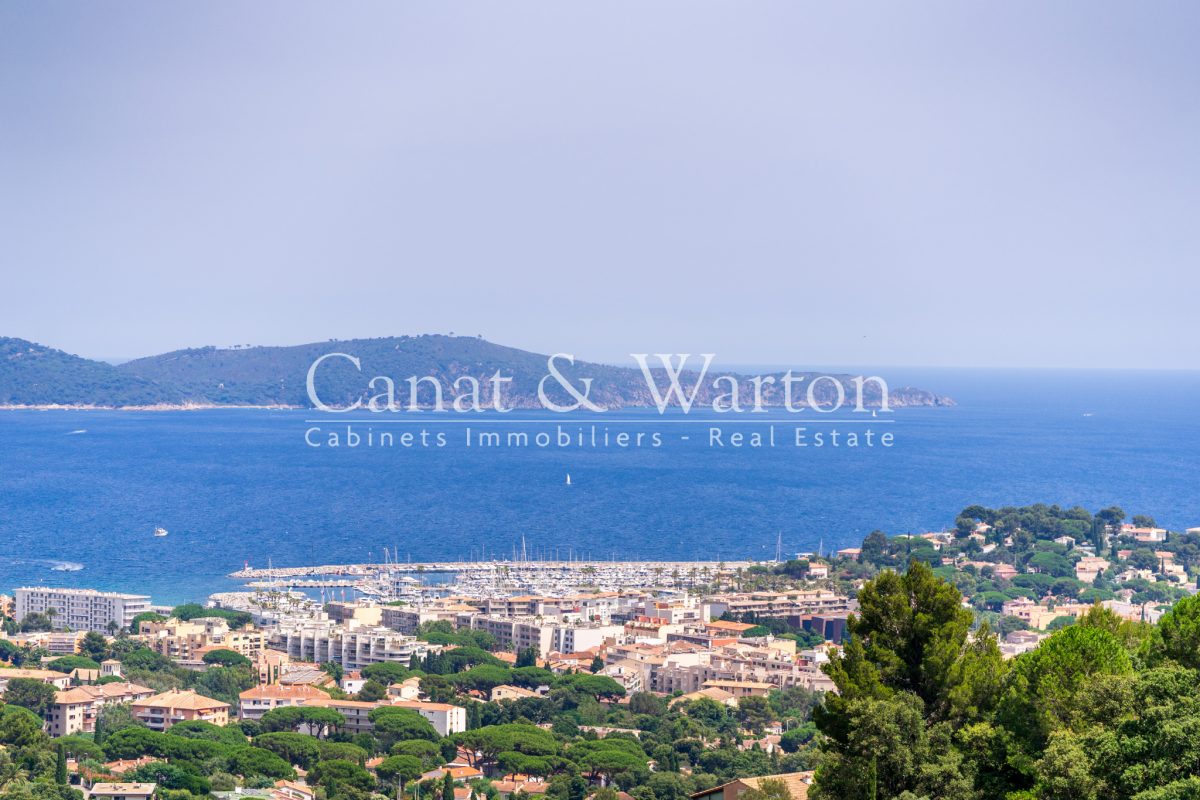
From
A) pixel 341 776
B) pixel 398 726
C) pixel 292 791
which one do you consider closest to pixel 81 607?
pixel 398 726

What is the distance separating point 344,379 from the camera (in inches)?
4235

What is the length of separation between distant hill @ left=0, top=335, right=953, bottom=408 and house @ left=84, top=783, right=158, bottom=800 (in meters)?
89.6

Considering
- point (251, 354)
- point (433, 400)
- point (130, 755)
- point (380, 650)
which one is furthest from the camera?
point (251, 354)

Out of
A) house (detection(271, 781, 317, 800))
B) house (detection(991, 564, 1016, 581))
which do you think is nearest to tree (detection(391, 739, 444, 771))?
house (detection(271, 781, 317, 800))

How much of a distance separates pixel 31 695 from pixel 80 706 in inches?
24.9

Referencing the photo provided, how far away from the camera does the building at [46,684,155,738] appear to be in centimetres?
1825

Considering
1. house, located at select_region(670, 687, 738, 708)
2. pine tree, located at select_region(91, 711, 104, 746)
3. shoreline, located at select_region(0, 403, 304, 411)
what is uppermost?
shoreline, located at select_region(0, 403, 304, 411)

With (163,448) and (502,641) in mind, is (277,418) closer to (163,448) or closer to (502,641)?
(163,448)

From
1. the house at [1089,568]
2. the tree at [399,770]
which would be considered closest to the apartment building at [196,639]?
the tree at [399,770]

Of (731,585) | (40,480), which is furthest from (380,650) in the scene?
(40,480)

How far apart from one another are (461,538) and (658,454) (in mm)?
28067

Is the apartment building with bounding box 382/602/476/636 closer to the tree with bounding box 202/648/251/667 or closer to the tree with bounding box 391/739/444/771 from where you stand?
the tree with bounding box 202/648/251/667

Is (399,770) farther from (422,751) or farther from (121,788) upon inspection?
(121,788)

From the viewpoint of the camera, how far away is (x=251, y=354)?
401ft
